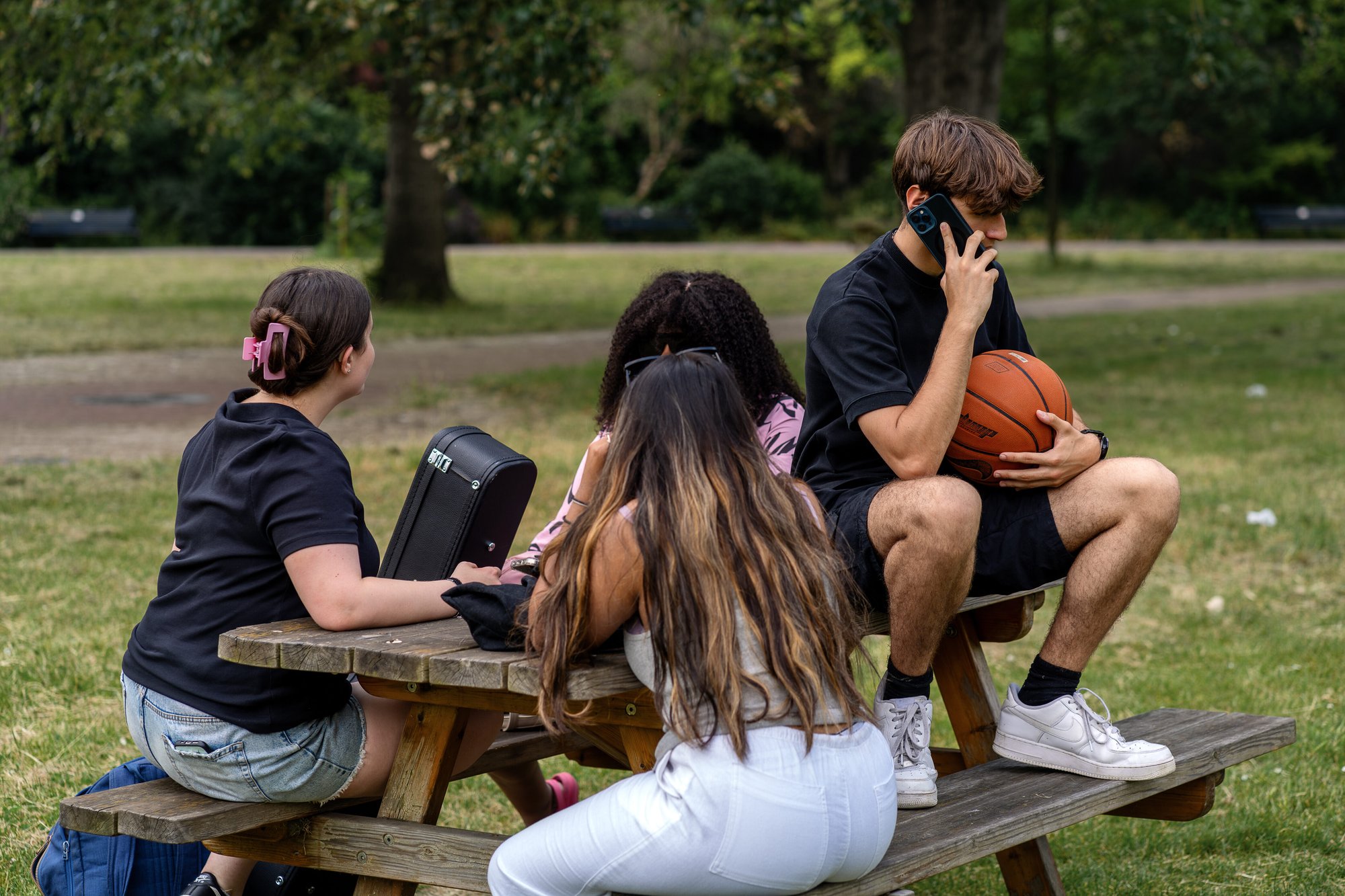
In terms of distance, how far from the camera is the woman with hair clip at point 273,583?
276 centimetres

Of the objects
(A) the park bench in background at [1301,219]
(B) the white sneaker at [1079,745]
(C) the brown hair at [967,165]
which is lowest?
(A) the park bench in background at [1301,219]

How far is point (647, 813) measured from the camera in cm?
238

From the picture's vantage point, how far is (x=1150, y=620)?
598 centimetres

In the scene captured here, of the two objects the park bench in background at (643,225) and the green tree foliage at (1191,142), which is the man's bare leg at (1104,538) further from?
the park bench in background at (643,225)

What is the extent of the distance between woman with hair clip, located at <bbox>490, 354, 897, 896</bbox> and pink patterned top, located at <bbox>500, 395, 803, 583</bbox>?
1.09 meters

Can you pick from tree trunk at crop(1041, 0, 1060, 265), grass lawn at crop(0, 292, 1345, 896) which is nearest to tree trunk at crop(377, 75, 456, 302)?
grass lawn at crop(0, 292, 1345, 896)

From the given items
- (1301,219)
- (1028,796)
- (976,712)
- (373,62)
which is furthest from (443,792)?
(1301,219)

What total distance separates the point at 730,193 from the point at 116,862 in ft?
109

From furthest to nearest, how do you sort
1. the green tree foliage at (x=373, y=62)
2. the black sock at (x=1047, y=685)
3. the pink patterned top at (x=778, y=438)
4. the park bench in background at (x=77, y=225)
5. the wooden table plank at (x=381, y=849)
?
the park bench in background at (x=77, y=225) < the green tree foliage at (x=373, y=62) < the pink patterned top at (x=778, y=438) < the black sock at (x=1047, y=685) < the wooden table plank at (x=381, y=849)

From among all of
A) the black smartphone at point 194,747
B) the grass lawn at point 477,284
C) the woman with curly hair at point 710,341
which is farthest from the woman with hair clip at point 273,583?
the grass lawn at point 477,284

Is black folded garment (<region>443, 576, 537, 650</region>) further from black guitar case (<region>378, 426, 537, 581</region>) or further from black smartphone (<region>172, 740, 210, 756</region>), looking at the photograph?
black smartphone (<region>172, 740, 210, 756</region>)

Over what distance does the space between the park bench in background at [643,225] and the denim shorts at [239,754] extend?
106ft

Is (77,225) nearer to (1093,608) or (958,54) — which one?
(958,54)

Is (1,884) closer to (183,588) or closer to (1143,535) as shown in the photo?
(183,588)
